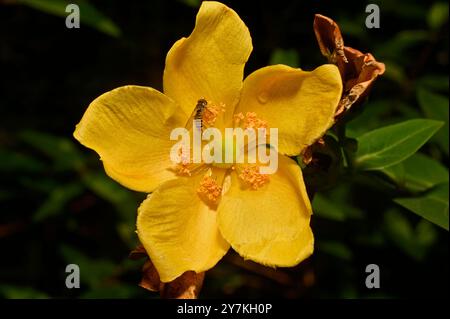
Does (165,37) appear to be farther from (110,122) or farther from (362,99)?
(362,99)

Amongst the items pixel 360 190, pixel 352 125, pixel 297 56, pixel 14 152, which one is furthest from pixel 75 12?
pixel 360 190

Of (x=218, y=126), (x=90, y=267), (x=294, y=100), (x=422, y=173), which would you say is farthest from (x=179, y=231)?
(x=422, y=173)

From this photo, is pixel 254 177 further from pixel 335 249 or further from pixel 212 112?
pixel 335 249

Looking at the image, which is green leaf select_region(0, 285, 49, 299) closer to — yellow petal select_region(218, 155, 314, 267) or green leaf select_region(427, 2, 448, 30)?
yellow petal select_region(218, 155, 314, 267)

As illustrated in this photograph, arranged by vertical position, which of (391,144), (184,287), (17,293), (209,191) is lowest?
(17,293)

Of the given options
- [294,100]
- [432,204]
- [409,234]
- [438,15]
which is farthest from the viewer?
[438,15]

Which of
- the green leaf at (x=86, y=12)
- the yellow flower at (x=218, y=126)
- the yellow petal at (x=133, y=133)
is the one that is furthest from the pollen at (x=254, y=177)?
the green leaf at (x=86, y=12)

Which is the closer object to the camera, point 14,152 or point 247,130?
Result: point 247,130
